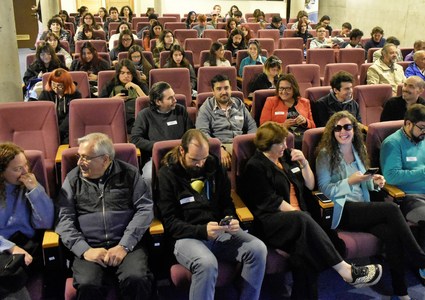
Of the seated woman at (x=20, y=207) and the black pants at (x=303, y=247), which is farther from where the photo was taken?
the black pants at (x=303, y=247)

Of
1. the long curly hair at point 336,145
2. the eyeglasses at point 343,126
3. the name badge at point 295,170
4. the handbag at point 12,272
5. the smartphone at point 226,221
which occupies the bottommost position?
the handbag at point 12,272

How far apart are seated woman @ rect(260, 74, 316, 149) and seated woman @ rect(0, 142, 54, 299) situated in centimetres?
186

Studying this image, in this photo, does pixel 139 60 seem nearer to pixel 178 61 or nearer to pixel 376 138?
pixel 178 61

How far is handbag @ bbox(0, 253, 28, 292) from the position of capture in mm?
1702

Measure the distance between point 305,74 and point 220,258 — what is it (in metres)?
2.67

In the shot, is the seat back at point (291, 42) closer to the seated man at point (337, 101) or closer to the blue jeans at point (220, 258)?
the seated man at point (337, 101)

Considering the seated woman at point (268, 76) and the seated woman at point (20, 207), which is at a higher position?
the seated woman at point (268, 76)

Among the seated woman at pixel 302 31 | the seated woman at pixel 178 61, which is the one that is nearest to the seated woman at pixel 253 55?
the seated woman at pixel 178 61

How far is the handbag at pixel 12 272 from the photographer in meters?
1.70

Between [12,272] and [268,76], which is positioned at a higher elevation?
[268,76]

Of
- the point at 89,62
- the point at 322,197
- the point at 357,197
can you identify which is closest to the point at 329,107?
the point at 357,197

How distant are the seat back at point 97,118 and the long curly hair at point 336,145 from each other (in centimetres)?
136

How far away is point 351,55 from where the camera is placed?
5.50m

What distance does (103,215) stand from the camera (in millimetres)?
1967
